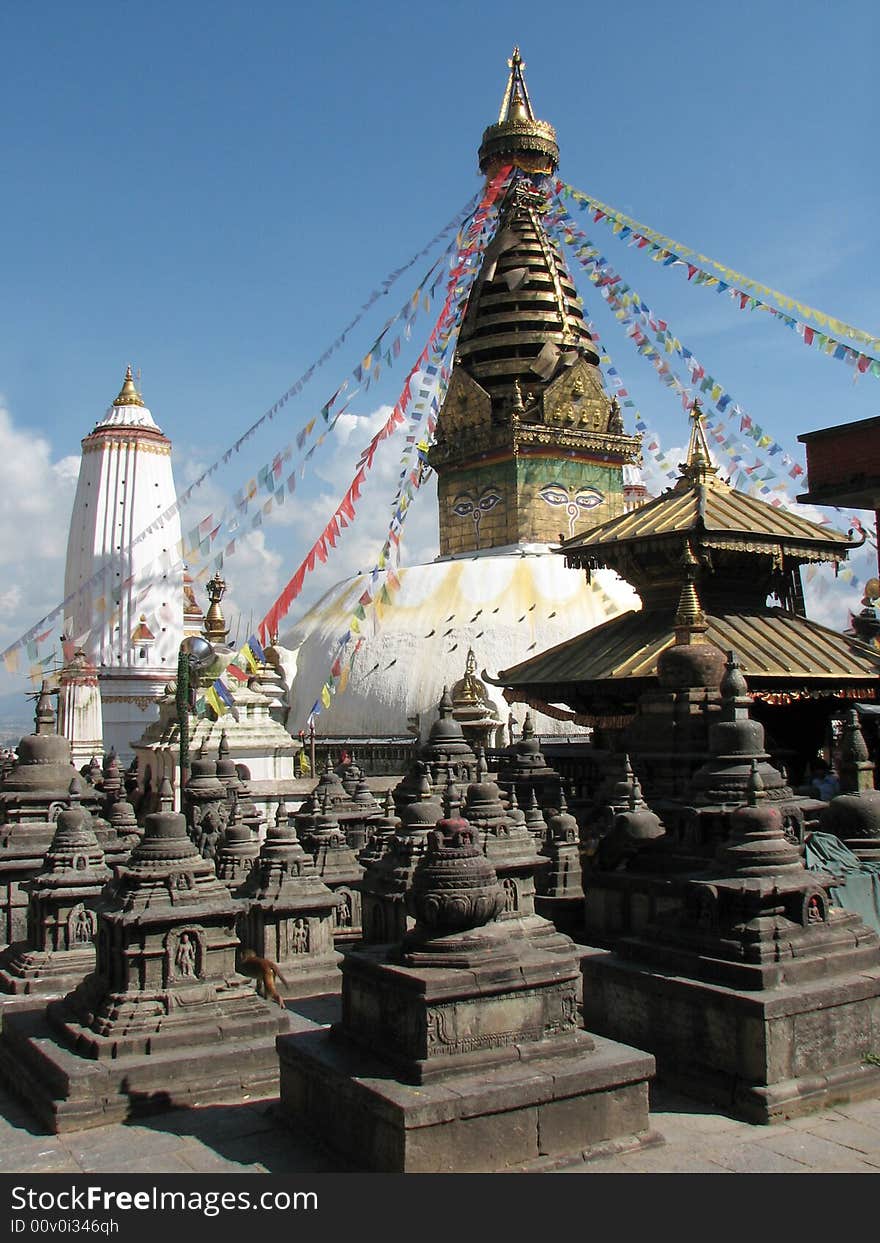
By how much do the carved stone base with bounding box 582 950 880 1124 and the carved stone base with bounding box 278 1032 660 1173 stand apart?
805 mm

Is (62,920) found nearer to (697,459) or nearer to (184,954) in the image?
(184,954)

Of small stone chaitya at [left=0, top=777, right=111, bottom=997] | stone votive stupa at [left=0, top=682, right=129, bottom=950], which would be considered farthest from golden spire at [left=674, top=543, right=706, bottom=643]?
small stone chaitya at [left=0, top=777, right=111, bottom=997]

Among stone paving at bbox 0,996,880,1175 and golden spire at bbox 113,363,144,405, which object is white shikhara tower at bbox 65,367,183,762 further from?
stone paving at bbox 0,996,880,1175

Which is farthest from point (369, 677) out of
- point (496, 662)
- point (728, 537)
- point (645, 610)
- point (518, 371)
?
point (728, 537)

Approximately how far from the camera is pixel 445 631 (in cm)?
2589

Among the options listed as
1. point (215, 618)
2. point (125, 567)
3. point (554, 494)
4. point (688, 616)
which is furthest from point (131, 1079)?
point (125, 567)

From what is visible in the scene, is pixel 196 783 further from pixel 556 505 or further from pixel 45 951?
pixel 556 505

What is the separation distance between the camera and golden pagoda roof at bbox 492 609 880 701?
506 inches

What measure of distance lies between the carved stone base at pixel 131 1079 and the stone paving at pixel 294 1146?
80mm

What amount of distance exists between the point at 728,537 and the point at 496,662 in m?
12.0

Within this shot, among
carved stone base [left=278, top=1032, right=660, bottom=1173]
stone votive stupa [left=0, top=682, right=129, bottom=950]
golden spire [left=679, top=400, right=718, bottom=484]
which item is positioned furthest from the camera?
golden spire [left=679, top=400, right=718, bottom=484]

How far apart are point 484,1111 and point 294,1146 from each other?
1.08 metres

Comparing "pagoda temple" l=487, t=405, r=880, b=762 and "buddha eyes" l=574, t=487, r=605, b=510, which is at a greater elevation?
"buddha eyes" l=574, t=487, r=605, b=510

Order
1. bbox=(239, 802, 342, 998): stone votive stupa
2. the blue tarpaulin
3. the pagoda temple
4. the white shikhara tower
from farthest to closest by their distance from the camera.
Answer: the white shikhara tower < the pagoda temple < bbox=(239, 802, 342, 998): stone votive stupa < the blue tarpaulin
